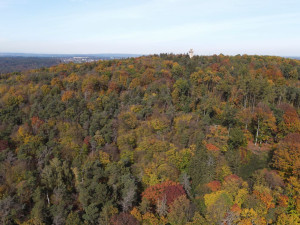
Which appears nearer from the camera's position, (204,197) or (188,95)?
(204,197)

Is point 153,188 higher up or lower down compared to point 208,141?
lower down

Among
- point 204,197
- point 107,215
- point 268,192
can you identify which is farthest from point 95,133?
point 268,192

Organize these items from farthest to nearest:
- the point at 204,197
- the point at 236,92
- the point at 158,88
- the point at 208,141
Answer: the point at 158,88 < the point at 236,92 < the point at 208,141 < the point at 204,197

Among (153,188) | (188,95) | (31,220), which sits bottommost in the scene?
(31,220)

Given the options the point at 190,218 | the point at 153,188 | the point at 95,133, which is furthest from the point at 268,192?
the point at 95,133

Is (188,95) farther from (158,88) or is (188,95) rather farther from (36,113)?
(36,113)

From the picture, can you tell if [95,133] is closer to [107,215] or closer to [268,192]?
[107,215]

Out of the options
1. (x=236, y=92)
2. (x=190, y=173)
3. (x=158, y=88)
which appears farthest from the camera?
(x=158, y=88)
